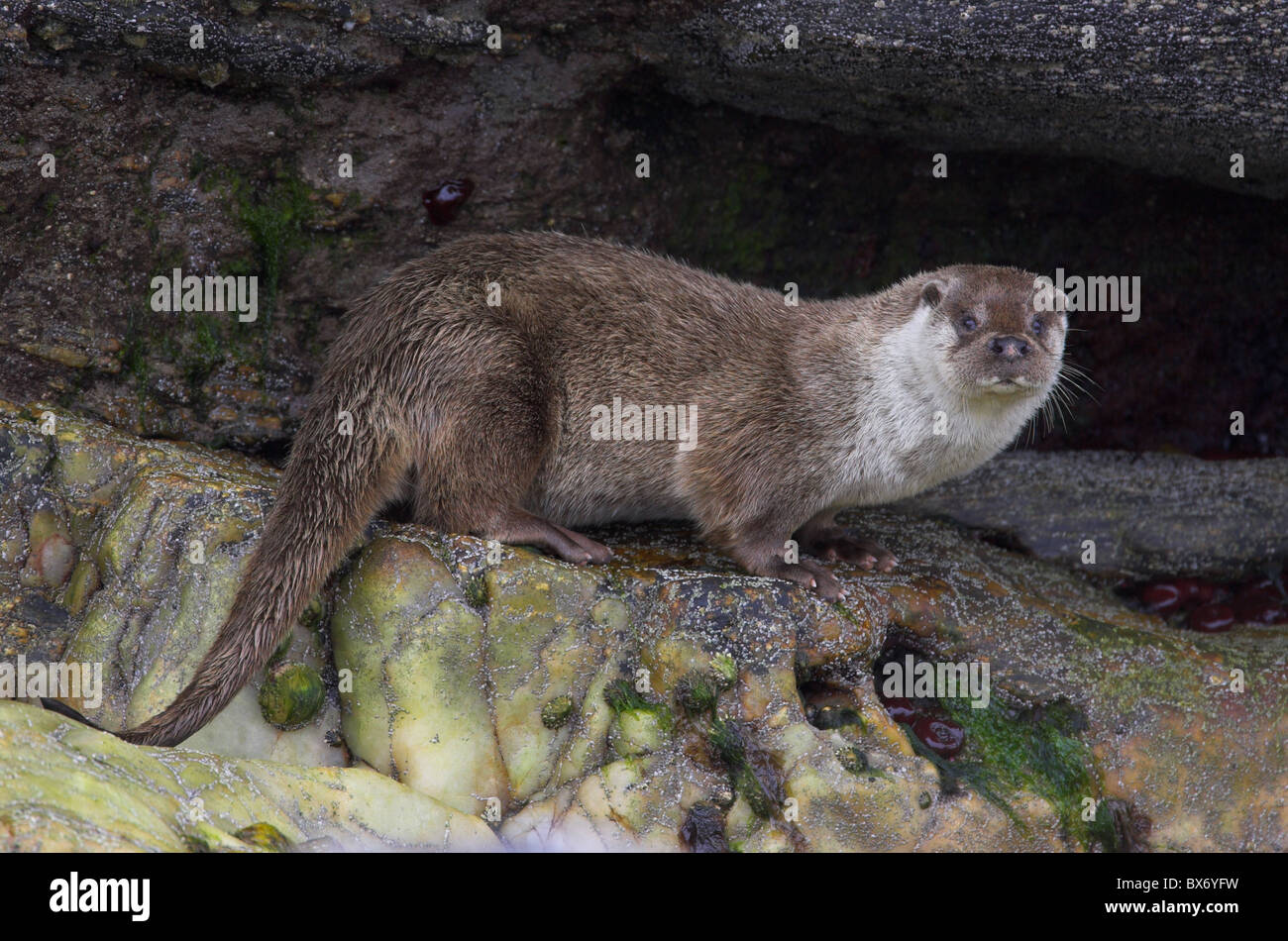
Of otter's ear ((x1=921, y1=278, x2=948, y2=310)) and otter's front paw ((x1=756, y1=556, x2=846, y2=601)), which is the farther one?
otter's ear ((x1=921, y1=278, x2=948, y2=310))

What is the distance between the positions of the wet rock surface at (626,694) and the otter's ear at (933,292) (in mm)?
824

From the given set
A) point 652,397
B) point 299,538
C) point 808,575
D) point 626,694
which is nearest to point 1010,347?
point 808,575

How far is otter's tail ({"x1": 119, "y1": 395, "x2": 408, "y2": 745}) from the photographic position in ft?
9.97

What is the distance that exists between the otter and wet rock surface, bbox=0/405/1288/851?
0.71ft

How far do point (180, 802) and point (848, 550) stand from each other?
2.13 meters

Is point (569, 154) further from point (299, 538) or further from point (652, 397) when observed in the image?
point (299, 538)

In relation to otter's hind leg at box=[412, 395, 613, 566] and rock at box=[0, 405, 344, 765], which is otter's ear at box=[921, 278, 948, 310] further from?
rock at box=[0, 405, 344, 765]

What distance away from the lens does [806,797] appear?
124 inches

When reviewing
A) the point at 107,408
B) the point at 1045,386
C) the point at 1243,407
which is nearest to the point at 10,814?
the point at 107,408

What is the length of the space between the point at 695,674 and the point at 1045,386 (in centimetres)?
127

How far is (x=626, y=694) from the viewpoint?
131 inches

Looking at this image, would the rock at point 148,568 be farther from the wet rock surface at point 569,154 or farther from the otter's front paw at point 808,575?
the otter's front paw at point 808,575

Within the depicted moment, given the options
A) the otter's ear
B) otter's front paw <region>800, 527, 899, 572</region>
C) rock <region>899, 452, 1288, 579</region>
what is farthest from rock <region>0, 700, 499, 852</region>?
rock <region>899, 452, 1288, 579</region>
